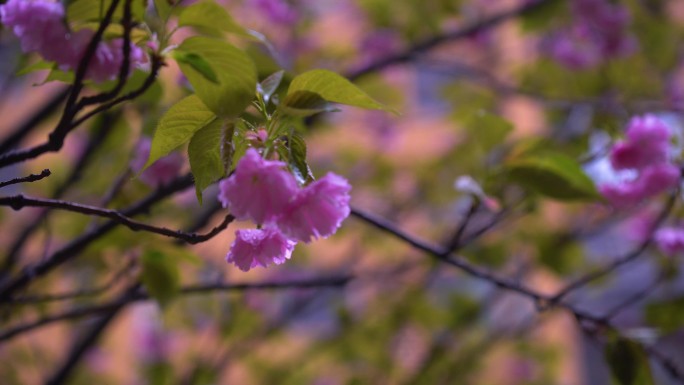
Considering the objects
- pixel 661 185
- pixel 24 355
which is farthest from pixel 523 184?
pixel 24 355

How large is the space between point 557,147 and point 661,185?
0.91ft

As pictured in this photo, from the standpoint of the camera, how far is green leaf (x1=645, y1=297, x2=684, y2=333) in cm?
88

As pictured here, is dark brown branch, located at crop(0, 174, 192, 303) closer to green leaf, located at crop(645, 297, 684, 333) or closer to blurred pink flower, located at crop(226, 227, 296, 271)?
blurred pink flower, located at crop(226, 227, 296, 271)

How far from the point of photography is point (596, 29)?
4.60ft

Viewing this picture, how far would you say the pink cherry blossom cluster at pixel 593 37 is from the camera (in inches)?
51.9

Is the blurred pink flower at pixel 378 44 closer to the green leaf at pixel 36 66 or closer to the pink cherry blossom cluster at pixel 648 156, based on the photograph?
the pink cherry blossom cluster at pixel 648 156

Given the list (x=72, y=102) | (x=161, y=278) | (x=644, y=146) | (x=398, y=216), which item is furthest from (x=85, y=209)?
(x=398, y=216)

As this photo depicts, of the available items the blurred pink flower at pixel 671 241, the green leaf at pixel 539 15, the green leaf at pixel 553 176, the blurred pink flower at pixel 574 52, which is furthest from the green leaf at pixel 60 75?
the blurred pink flower at pixel 574 52

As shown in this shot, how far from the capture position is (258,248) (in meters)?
0.44

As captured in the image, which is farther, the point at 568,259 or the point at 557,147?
the point at 568,259

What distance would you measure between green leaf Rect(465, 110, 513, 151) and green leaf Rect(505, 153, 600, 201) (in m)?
0.06

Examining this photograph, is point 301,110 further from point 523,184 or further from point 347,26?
point 347,26

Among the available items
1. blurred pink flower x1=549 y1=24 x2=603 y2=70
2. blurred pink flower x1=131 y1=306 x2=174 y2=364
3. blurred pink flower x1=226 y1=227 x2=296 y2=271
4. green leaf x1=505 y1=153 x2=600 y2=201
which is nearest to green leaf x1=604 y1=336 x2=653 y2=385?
green leaf x1=505 y1=153 x2=600 y2=201

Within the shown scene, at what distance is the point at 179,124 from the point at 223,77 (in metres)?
0.05
